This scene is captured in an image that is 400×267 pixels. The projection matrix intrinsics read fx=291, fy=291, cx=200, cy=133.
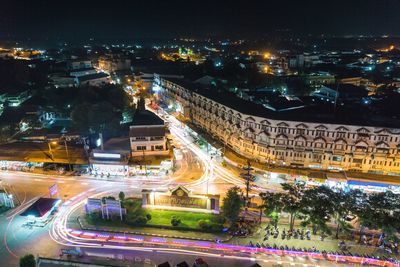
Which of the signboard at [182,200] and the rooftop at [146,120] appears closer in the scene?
the signboard at [182,200]

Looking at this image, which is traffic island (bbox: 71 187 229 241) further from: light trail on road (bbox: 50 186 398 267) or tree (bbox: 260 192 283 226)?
tree (bbox: 260 192 283 226)

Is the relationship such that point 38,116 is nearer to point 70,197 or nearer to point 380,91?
point 70,197

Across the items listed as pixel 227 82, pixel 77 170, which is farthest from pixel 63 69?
pixel 77 170

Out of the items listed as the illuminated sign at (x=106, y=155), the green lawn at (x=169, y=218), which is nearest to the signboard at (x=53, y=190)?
the green lawn at (x=169, y=218)

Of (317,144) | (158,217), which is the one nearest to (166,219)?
(158,217)

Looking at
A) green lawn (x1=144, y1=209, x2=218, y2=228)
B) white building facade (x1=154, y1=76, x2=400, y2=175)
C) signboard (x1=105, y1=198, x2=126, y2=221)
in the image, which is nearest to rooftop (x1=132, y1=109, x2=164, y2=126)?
white building facade (x1=154, y1=76, x2=400, y2=175)

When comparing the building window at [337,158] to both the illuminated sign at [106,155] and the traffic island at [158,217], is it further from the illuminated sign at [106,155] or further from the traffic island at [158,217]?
the illuminated sign at [106,155]

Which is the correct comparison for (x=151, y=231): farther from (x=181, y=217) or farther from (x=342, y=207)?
(x=342, y=207)

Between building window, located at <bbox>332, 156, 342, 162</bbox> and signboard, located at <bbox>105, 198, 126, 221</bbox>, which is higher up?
building window, located at <bbox>332, 156, 342, 162</bbox>
